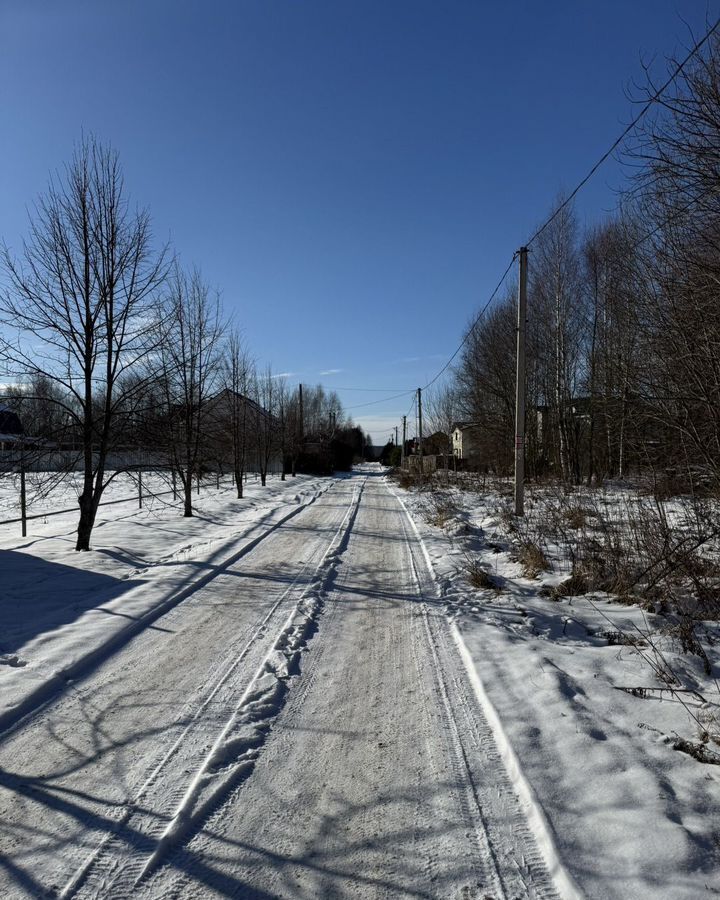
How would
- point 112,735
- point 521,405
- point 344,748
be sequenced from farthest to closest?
point 521,405, point 112,735, point 344,748

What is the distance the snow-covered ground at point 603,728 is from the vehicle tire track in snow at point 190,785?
157 centimetres

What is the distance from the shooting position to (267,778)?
3.23 meters

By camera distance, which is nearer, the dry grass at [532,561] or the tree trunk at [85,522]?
the dry grass at [532,561]

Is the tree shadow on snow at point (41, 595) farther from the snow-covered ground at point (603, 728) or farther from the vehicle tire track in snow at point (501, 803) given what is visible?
the snow-covered ground at point (603, 728)

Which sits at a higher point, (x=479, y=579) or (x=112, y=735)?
(x=479, y=579)

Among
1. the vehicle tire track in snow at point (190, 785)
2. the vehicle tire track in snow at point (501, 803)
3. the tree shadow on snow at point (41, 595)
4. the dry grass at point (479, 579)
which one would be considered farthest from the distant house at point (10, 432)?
the vehicle tire track in snow at point (501, 803)

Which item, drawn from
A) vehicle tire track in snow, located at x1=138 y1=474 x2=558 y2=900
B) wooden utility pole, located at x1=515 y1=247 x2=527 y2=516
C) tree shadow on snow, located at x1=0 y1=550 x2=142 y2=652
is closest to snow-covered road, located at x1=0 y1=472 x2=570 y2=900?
vehicle tire track in snow, located at x1=138 y1=474 x2=558 y2=900

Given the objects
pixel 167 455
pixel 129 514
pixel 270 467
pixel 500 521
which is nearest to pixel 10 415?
pixel 167 455

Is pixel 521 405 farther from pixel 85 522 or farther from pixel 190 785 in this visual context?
pixel 190 785

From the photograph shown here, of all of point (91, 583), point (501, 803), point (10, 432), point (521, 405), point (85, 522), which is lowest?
point (501, 803)

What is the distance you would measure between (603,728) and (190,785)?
2586 mm

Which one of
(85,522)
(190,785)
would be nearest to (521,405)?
(85,522)

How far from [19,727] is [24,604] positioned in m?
3.29

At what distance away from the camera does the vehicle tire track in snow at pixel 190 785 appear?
250 centimetres
